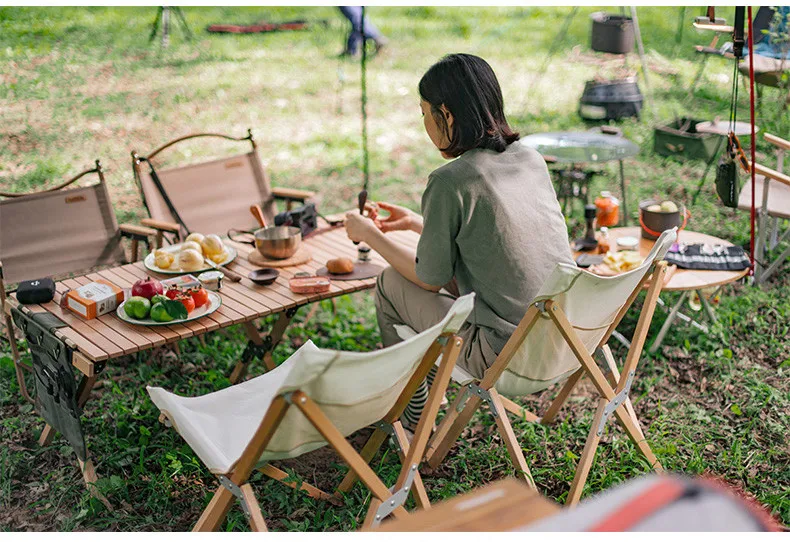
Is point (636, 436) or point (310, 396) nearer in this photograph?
point (310, 396)

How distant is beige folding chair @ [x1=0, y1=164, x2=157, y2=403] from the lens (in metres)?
3.95

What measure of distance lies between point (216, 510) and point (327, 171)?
15.5 feet

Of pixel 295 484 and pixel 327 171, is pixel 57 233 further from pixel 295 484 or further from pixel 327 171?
pixel 327 171

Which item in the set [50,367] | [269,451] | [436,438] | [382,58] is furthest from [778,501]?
[382,58]

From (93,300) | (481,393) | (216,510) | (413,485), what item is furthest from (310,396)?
(93,300)

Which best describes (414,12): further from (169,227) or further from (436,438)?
(436,438)

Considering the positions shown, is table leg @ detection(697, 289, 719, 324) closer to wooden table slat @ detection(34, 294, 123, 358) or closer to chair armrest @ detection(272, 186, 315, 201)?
chair armrest @ detection(272, 186, 315, 201)

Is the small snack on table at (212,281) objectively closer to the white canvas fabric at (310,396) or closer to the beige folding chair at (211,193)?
the white canvas fabric at (310,396)

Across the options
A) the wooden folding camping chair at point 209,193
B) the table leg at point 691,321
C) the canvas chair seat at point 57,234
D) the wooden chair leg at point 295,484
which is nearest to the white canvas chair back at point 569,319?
the wooden chair leg at point 295,484

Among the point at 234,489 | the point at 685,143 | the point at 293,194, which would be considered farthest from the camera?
the point at 685,143

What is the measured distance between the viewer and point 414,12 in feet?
40.2

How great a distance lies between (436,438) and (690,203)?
363cm

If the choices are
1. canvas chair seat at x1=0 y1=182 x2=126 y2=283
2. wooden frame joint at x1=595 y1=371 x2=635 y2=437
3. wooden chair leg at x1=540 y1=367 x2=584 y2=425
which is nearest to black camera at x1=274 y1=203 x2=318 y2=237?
canvas chair seat at x1=0 y1=182 x2=126 y2=283

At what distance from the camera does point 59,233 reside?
407 cm
